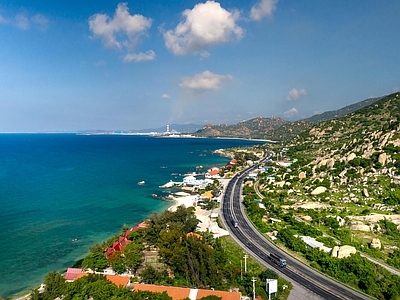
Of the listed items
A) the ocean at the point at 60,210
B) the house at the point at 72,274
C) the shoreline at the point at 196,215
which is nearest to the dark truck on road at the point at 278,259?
the shoreline at the point at 196,215

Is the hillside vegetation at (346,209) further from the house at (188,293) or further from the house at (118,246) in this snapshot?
the house at (118,246)

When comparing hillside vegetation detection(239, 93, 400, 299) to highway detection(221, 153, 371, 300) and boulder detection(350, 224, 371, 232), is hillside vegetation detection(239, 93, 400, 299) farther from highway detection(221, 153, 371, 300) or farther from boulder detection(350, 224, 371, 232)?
highway detection(221, 153, 371, 300)

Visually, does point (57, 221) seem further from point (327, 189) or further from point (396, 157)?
point (396, 157)

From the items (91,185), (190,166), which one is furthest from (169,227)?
(190,166)

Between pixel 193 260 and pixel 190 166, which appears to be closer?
pixel 193 260

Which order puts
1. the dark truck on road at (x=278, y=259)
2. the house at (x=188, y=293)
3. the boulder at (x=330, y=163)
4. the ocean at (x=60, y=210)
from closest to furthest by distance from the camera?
the house at (x=188, y=293) < the dark truck on road at (x=278, y=259) < the ocean at (x=60, y=210) < the boulder at (x=330, y=163)

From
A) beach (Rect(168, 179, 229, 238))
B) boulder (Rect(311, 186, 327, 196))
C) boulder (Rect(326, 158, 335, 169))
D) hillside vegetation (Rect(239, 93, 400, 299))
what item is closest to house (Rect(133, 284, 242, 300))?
hillside vegetation (Rect(239, 93, 400, 299))

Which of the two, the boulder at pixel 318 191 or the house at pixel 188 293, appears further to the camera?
the boulder at pixel 318 191

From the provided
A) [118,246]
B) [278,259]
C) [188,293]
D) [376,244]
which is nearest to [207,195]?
[118,246]

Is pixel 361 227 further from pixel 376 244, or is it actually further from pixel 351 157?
pixel 351 157

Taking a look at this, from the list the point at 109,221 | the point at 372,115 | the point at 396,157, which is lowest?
the point at 109,221
